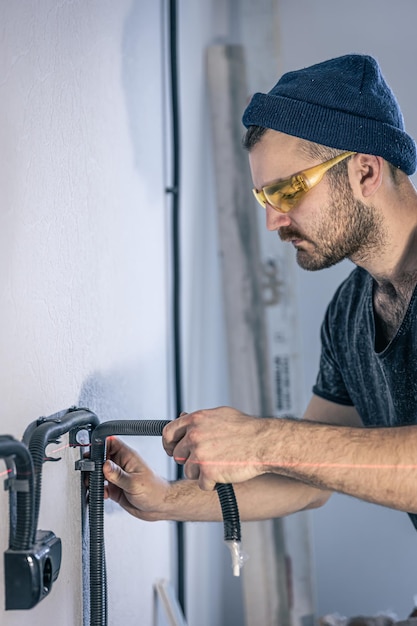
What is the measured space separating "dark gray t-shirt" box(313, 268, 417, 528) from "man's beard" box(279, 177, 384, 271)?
138mm

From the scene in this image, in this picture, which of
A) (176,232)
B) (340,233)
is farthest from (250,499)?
(176,232)

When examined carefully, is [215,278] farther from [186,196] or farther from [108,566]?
[108,566]

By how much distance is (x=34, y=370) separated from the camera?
896mm

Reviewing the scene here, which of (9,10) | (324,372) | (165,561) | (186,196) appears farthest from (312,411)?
(9,10)

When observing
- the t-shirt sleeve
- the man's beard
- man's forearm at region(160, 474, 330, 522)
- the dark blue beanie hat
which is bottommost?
man's forearm at region(160, 474, 330, 522)

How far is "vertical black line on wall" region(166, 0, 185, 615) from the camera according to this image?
1854 mm

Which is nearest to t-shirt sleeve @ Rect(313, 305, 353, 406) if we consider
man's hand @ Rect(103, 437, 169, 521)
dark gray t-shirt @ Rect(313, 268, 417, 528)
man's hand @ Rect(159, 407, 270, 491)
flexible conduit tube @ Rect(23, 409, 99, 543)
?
dark gray t-shirt @ Rect(313, 268, 417, 528)

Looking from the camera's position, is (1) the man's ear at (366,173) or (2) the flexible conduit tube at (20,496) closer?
(2) the flexible conduit tube at (20,496)

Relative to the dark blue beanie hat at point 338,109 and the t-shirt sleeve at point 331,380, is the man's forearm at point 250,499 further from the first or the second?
the dark blue beanie hat at point 338,109

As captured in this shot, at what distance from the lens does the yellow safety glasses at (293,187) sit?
1.27 metres

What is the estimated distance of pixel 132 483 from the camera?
1188mm

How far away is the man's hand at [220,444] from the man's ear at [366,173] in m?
0.52

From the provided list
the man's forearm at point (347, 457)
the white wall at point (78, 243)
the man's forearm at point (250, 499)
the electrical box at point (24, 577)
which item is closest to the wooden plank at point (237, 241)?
the white wall at point (78, 243)

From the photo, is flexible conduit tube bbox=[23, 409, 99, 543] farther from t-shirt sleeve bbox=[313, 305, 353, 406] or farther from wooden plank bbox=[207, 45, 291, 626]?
wooden plank bbox=[207, 45, 291, 626]
